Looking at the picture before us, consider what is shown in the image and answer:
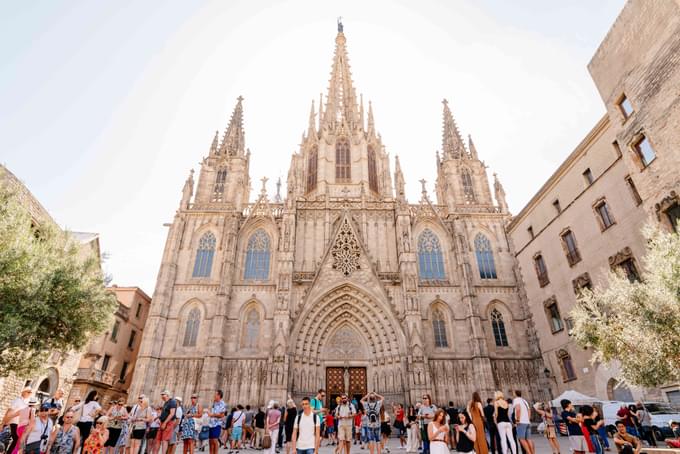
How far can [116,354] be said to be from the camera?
1061 inches

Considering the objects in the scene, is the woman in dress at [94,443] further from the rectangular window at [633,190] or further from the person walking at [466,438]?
the rectangular window at [633,190]

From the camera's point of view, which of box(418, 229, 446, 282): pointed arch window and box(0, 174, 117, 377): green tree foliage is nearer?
box(0, 174, 117, 377): green tree foliage

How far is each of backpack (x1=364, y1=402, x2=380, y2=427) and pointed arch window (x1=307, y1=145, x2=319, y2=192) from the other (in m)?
23.2

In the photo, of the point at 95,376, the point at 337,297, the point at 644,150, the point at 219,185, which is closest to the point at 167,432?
the point at 337,297

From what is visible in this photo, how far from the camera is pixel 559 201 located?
21828 millimetres

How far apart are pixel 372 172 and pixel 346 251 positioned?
38.0 ft

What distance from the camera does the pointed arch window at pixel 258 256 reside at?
2609cm

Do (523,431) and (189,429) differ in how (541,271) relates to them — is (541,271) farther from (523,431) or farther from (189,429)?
(189,429)

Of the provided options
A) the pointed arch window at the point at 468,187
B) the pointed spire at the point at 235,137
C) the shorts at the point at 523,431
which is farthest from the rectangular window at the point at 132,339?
the pointed arch window at the point at 468,187

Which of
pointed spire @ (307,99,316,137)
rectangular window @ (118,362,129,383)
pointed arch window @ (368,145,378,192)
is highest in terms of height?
pointed spire @ (307,99,316,137)

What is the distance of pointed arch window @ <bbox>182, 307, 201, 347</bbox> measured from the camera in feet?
77.4

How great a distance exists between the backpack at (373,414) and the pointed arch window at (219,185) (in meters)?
22.8

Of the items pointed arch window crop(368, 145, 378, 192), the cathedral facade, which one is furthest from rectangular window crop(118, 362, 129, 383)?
pointed arch window crop(368, 145, 378, 192)

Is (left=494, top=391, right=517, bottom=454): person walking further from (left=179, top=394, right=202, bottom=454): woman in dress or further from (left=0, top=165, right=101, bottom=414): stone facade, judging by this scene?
(left=0, top=165, right=101, bottom=414): stone facade
